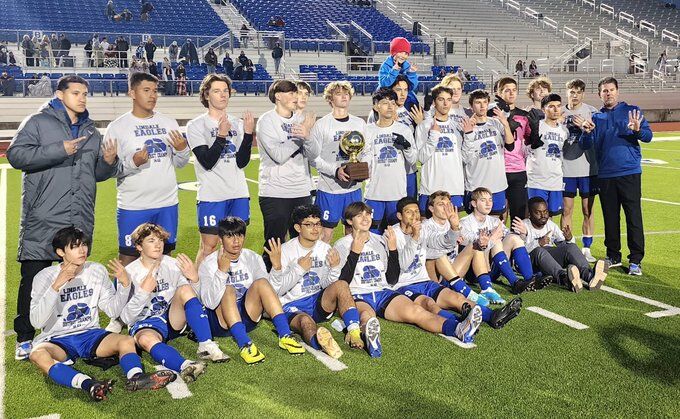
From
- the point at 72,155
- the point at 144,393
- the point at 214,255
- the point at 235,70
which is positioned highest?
the point at 235,70

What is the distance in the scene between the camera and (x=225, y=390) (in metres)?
4.25

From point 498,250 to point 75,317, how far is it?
4.02m

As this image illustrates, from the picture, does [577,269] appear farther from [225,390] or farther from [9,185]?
[9,185]

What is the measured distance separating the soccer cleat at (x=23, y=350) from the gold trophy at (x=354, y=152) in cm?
298

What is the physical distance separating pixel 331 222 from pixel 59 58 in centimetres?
2047

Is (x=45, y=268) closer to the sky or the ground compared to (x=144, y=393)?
closer to the sky

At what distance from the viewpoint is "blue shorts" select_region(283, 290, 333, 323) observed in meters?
5.30

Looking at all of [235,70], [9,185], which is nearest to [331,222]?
[9,185]

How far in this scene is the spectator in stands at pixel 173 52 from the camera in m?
26.2

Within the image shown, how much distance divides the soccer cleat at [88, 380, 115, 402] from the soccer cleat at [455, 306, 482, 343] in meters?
2.55

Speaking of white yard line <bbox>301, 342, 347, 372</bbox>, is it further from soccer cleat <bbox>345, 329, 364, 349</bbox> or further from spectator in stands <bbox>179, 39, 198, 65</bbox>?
spectator in stands <bbox>179, 39, 198, 65</bbox>

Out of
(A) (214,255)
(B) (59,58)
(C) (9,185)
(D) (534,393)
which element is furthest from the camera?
(B) (59,58)

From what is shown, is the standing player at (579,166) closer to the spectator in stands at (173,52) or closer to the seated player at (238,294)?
the seated player at (238,294)

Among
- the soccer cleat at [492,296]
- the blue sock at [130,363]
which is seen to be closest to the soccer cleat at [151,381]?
the blue sock at [130,363]
